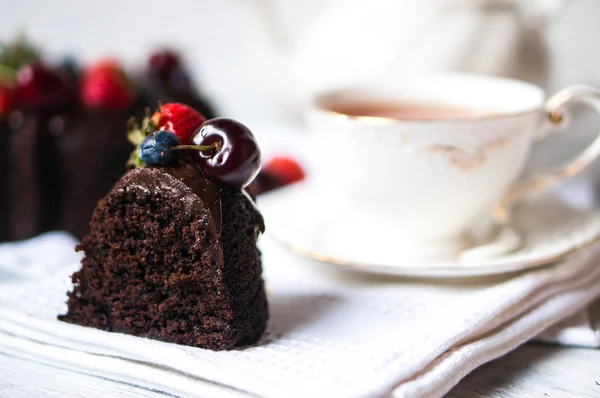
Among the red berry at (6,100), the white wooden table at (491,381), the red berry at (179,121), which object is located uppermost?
the red berry at (6,100)

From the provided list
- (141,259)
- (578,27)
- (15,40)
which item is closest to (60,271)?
(141,259)

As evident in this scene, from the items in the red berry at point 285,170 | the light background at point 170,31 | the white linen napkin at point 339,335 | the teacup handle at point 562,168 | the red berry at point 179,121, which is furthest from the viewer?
the light background at point 170,31

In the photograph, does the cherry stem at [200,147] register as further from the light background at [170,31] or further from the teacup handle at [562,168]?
the light background at [170,31]

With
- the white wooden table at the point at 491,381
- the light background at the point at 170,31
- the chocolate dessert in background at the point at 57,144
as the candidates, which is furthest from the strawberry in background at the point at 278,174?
the light background at the point at 170,31

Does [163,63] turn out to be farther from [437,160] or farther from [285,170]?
[437,160]

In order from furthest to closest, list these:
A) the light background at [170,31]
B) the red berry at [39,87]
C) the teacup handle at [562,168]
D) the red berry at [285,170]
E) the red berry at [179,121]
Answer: the light background at [170,31] → the red berry at [285,170] → the red berry at [39,87] → the teacup handle at [562,168] → the red berry at [179,121]

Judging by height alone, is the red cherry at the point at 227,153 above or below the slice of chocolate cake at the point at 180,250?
above
